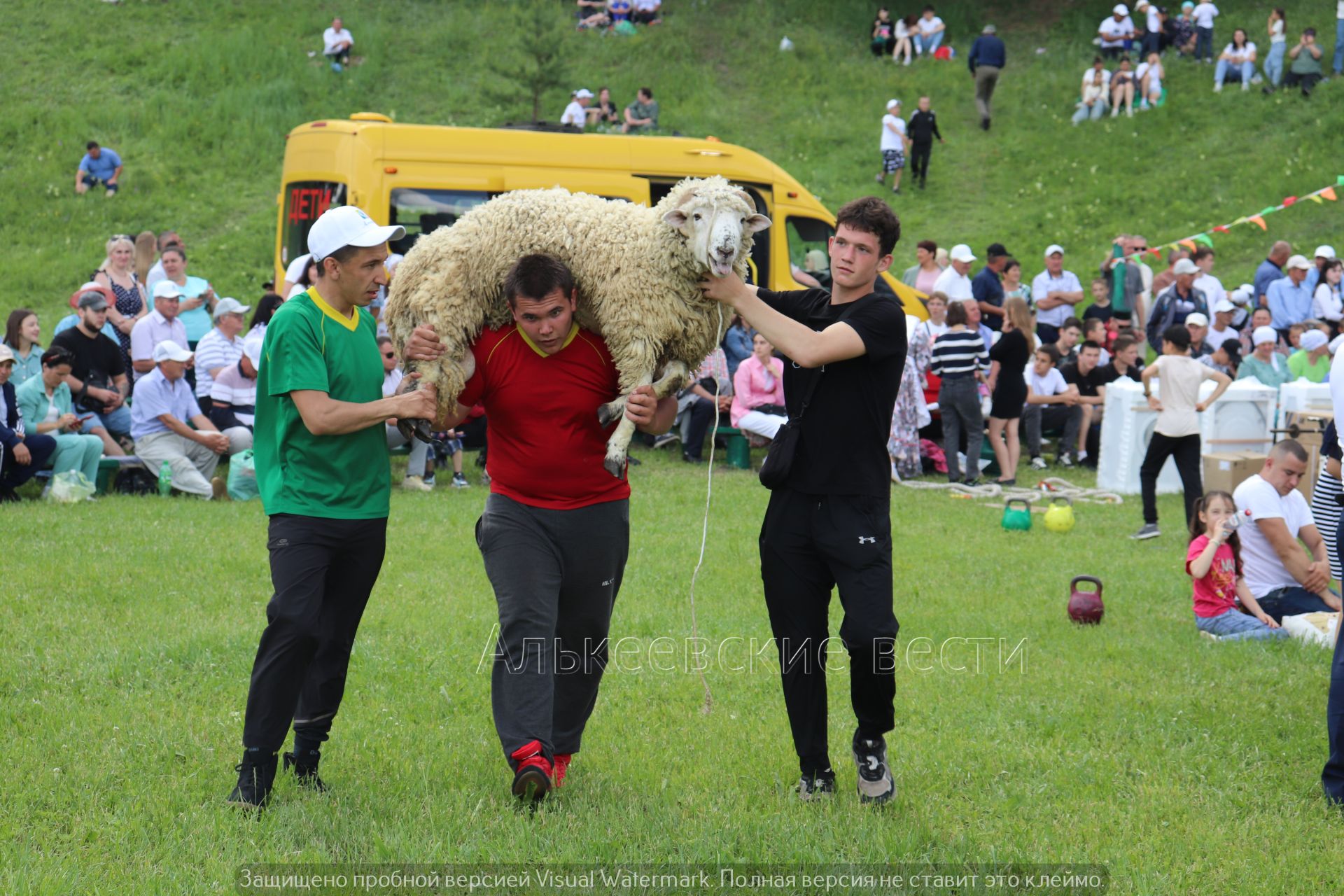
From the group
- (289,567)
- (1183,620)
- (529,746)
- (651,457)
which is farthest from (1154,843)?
(651,457)

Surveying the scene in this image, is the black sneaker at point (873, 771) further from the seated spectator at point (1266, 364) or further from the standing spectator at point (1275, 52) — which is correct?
the standing spectator at point (1275, 52)

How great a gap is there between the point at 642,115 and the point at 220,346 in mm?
15881

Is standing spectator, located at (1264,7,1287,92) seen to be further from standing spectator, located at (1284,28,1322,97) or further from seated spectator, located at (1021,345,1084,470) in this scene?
seated spectator, located at (1021,345,1084,470)

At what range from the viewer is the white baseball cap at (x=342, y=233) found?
181 inches

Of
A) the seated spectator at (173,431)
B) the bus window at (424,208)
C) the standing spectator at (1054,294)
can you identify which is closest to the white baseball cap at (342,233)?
the seated spectator at (173,431)

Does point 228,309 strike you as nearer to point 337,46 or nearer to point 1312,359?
point 1312,359

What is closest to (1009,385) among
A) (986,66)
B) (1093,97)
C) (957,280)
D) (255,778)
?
(957,280)

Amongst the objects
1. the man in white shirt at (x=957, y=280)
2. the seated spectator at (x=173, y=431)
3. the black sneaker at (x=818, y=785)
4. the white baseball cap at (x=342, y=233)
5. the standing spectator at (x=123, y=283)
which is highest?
the man in white shirt at (x=957, y=280)

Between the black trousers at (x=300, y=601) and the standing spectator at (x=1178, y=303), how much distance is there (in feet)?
49.3

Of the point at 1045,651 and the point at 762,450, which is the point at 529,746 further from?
the point at 762,450

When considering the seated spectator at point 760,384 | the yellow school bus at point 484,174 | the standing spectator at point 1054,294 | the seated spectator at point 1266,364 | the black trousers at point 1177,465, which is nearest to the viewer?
the black trousers at point 1177,465

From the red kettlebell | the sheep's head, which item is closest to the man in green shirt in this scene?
the sheep's head

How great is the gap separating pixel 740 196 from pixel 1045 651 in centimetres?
408

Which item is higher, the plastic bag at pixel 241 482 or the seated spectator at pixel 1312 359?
the seated spectator at pixel 1312 359
